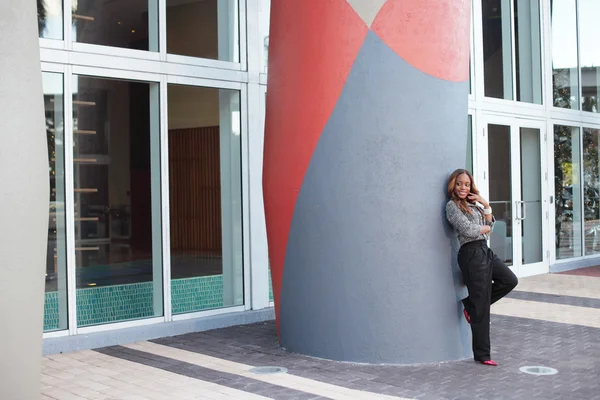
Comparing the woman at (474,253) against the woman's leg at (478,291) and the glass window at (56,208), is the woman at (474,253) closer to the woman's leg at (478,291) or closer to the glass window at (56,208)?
the woman's leg at (478,291)

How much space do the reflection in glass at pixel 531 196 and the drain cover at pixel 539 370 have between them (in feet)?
25.6

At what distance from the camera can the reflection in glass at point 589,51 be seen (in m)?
16.4

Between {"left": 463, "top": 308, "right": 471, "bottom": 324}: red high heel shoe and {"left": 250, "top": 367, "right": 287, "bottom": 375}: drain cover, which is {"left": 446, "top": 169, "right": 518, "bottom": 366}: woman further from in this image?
{"left": 250, "top": 367, "right": 287, "bottom": 375}: drain cover

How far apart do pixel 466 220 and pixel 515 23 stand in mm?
8861

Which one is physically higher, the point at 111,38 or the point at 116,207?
the point at 111,38

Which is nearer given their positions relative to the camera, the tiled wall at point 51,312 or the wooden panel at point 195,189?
the tiled wall at point 51,312

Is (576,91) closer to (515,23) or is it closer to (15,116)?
(515,23)

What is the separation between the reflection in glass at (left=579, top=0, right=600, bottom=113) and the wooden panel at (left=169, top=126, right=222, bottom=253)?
982 centimetres

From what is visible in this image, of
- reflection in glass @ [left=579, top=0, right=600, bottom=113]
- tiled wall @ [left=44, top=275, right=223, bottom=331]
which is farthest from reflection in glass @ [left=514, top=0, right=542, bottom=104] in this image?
tiled wall @ [left=44, top=275, right=223, bottom=331]

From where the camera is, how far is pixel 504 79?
14.4 meters

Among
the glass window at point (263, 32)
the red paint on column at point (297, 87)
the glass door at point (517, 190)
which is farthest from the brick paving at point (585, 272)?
the red paint on column at point (297, 87)

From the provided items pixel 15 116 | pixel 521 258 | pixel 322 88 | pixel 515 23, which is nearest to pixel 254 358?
pixel 322 88

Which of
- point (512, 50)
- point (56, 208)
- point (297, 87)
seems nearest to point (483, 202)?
point (297, 87)

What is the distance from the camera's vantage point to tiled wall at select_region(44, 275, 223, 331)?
8.38 m
